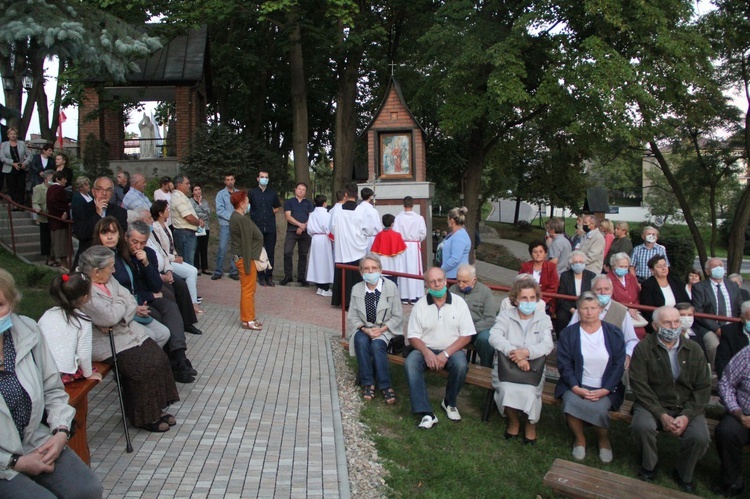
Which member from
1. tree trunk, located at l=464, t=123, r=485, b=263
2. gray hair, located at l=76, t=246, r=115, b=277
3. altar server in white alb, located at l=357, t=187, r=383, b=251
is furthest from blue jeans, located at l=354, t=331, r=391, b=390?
tree trunk, located at l=464, t=123, r=485, b=263

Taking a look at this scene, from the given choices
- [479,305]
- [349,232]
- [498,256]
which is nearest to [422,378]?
[479,305]

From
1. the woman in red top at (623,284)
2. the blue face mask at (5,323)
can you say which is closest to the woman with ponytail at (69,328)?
the blue face mask at (5,323)

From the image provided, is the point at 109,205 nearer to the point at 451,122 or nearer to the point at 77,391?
the point at 77,391

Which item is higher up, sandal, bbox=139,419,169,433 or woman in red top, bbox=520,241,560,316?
woman in red top, bbox=520,241,560,316

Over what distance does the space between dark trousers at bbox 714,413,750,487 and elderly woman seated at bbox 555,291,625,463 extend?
0.83 m

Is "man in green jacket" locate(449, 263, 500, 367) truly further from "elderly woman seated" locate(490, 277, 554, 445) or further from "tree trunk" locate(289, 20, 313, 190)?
"tree trunk" locate(289, 20, 313, 190)

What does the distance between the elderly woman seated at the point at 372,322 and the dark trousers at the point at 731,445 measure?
2941mm

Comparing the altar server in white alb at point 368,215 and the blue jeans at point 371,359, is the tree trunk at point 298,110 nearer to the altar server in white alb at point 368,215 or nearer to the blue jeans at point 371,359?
the altar server in white alb at point 368,215

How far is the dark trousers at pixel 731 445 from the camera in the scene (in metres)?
5.47

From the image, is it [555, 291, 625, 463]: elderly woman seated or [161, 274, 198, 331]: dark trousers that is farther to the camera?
[161, 274, 198, 331]: dark trousers

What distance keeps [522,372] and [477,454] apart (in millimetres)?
860

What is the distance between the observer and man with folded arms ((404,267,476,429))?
6.49m

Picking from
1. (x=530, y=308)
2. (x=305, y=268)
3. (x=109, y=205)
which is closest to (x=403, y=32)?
(x=305, y=268)

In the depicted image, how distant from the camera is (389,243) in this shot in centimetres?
1126
